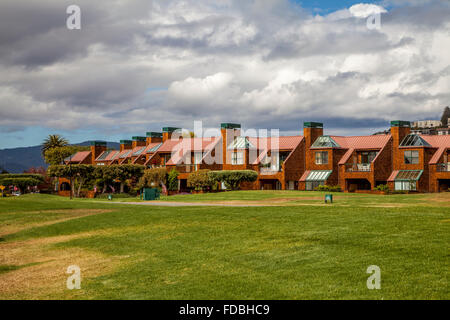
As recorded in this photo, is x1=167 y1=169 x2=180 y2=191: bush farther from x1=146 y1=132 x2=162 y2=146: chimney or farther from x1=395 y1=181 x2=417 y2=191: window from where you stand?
x1=395 y1=181 x2=417 y2=191: window

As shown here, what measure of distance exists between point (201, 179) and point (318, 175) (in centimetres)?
1554

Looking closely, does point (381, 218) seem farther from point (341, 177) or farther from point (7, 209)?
point (341, 177)

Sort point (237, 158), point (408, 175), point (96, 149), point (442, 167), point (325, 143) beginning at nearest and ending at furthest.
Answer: point (442, 167) < point (408, 175) < point (325, 143) < point (237, 158) < point (96, 149)

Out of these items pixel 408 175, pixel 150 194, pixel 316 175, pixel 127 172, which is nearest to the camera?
pixel 150 194

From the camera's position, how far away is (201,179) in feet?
222

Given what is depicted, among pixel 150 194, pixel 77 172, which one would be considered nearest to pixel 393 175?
pixel 150 194

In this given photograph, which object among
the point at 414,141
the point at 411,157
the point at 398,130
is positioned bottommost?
the point at 411,157

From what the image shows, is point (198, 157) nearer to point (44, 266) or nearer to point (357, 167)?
point (357, 167)

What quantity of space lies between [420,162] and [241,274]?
5378 centimetres

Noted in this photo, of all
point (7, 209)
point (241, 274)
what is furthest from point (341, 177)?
point (241, 274)

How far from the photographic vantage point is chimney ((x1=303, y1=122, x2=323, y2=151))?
7119 cm

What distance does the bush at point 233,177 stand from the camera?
2554 inches

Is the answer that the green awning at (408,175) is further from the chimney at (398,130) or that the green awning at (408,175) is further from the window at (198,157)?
the window at (198,157)

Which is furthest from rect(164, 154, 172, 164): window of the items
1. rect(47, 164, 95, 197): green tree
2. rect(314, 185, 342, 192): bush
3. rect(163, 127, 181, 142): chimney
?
rect(314, 185, 342, 192): bush
